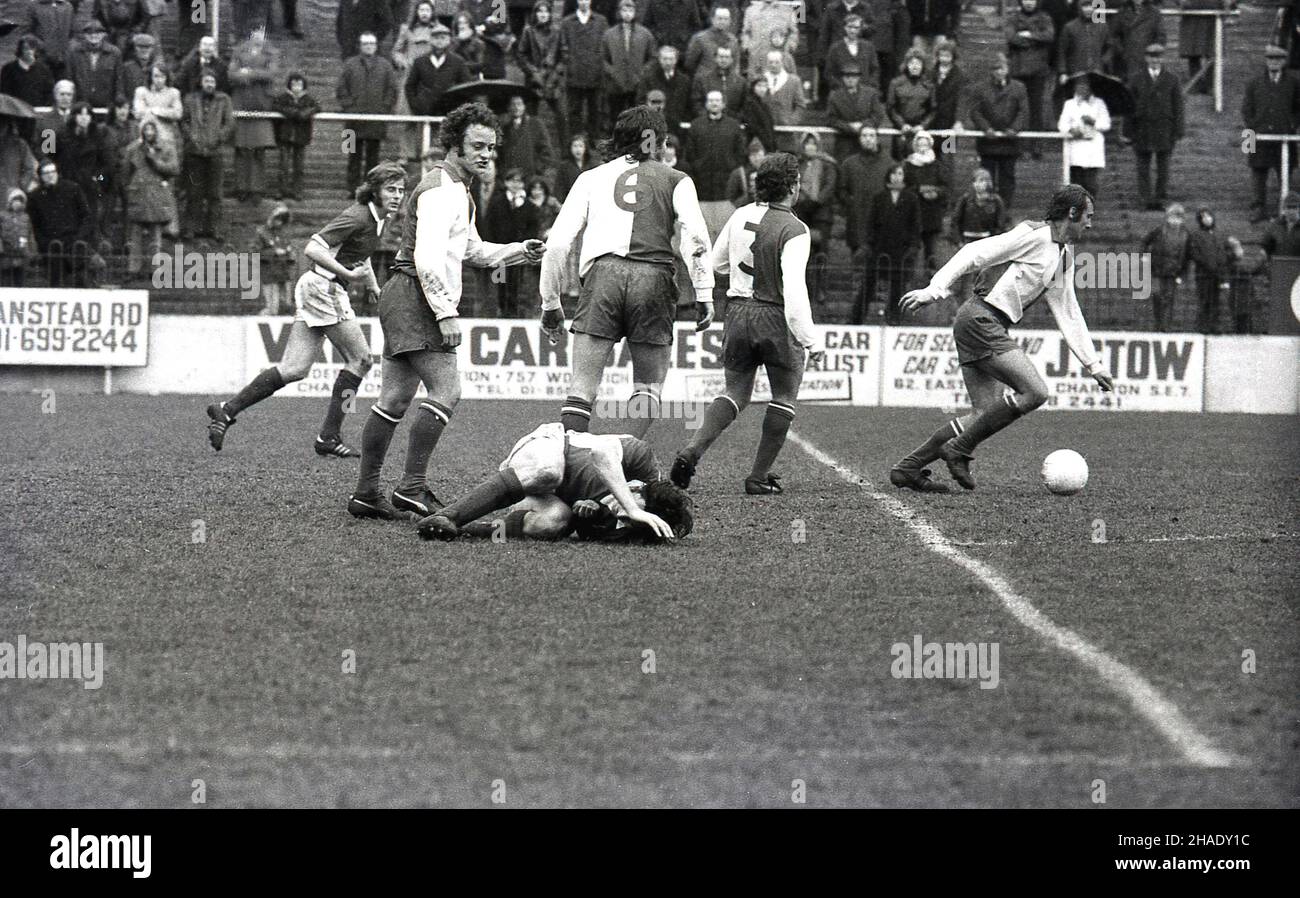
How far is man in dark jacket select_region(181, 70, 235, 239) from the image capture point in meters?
20.2

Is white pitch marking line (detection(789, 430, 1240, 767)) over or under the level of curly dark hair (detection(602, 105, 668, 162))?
under

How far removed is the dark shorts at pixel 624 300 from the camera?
31.4ft

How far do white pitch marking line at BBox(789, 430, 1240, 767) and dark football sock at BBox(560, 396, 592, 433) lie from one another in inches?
69.2

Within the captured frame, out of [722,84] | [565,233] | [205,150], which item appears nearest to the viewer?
[565,233]

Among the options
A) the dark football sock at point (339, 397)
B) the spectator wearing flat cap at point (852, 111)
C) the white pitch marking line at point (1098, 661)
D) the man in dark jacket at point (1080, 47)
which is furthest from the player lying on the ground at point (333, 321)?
the man in dark jacket at point (1080, 47)

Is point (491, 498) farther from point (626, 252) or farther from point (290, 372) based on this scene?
point (290, 372)

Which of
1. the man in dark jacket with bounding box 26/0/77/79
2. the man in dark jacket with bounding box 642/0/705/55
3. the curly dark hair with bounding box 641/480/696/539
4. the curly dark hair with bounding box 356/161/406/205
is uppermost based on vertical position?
the man in dark jacket with bounding box 642/0/705/55

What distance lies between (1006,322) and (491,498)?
4291mm

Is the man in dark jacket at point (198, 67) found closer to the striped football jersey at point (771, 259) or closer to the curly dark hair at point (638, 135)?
the striped football jersey at point (771, 259)

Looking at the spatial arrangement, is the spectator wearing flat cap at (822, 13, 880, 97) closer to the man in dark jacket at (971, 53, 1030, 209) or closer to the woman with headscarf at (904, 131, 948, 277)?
the woman with headscarf at (904, 131, 948, 277)

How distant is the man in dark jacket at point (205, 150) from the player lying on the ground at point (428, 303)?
470 inches

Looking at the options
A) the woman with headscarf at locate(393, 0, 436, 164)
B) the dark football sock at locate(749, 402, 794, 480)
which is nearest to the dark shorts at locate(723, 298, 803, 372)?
the dark football sock at locate(749, 402, 794, 480)

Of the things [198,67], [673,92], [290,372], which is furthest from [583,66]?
[290,372]

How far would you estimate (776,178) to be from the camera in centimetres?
1057
